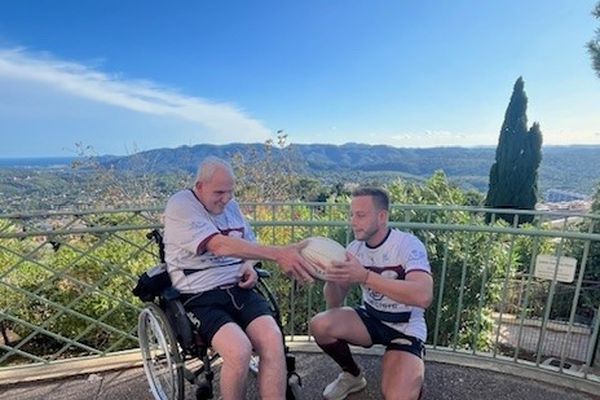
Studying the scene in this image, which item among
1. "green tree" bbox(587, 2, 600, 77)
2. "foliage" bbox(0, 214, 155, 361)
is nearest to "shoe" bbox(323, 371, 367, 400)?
"foliage" bbox(0, 214, 155, 361)

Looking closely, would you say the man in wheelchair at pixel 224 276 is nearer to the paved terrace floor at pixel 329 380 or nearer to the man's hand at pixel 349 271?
the man's hand at pixel 349 271

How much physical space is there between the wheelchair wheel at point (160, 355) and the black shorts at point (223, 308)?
0.11 m

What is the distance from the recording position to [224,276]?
1761 mm

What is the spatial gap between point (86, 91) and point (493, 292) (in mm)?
6738

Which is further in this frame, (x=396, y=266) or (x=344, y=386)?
(x=344, y=386)

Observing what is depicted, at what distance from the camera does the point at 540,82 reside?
35.7 feet

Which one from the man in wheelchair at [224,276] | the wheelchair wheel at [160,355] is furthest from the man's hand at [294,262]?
the wheelchair wheel at [160,355]

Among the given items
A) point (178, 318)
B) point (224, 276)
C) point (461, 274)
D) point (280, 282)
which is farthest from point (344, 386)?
point (280, 282)

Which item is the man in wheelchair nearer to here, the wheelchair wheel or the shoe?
the wheelchair wheel

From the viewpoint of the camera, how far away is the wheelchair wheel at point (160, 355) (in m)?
1.51

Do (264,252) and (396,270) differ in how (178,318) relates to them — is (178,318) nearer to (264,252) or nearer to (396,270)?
(264,252)

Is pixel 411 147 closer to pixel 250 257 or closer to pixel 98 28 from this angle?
pixel 98 28

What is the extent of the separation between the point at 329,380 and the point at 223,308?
0.80m

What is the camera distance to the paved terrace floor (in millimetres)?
1971
